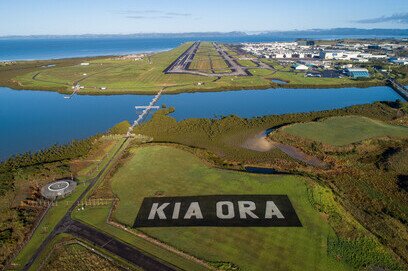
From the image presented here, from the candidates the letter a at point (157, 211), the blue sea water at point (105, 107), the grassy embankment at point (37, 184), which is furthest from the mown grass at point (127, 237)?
the blue sea water at point (105, 107)

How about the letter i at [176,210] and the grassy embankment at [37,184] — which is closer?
the grassy embankment at [37,184]

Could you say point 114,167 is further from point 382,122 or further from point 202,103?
point 382,122

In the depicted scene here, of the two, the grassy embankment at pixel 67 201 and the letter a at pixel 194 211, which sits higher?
the grassy embankment at pixel 67 201

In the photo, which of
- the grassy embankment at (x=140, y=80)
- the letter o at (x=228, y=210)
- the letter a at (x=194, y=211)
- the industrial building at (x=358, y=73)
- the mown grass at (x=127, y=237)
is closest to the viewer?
the mown grass at (x=127, y=237)

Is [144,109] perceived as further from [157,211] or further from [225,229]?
[225,229]

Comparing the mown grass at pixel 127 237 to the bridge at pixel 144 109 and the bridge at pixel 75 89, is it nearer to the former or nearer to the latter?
the bridge at pixel 144 109

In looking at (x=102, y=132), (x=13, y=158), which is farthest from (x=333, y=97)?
(x=13, y=158)
